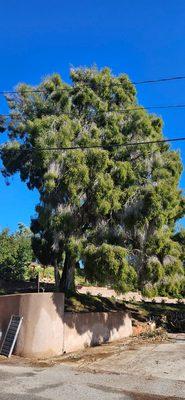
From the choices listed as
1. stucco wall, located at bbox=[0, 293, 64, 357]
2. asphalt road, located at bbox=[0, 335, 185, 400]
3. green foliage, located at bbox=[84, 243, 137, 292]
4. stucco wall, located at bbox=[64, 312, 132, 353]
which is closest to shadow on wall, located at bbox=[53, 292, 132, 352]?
stucco wall, located at bbox=[64, 312, 132, 353]

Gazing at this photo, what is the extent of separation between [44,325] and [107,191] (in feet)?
17.4

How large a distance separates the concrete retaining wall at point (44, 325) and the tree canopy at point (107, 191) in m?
1.92

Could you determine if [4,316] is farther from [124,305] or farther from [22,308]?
[124,305]

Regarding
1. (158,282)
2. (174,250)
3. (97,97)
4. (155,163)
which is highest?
(97,97)

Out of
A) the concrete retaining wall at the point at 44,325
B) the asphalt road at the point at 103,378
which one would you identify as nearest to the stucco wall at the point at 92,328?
the concrete retaining wall at the point at 44,325

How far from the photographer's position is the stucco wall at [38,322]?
47.4 ft

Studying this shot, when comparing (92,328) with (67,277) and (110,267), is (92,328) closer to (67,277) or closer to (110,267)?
(110,267)

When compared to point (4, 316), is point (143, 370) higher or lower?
lower

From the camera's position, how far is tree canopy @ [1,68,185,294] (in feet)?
56.4

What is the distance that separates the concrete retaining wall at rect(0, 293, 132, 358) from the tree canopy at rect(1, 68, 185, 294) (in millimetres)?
1923

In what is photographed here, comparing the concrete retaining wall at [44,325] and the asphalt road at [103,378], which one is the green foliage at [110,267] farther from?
the asphalt road at [103,378]

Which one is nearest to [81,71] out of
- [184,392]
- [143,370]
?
[143,370]

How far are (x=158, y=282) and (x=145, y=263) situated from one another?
0.92 meters

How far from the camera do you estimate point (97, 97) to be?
807 inches
